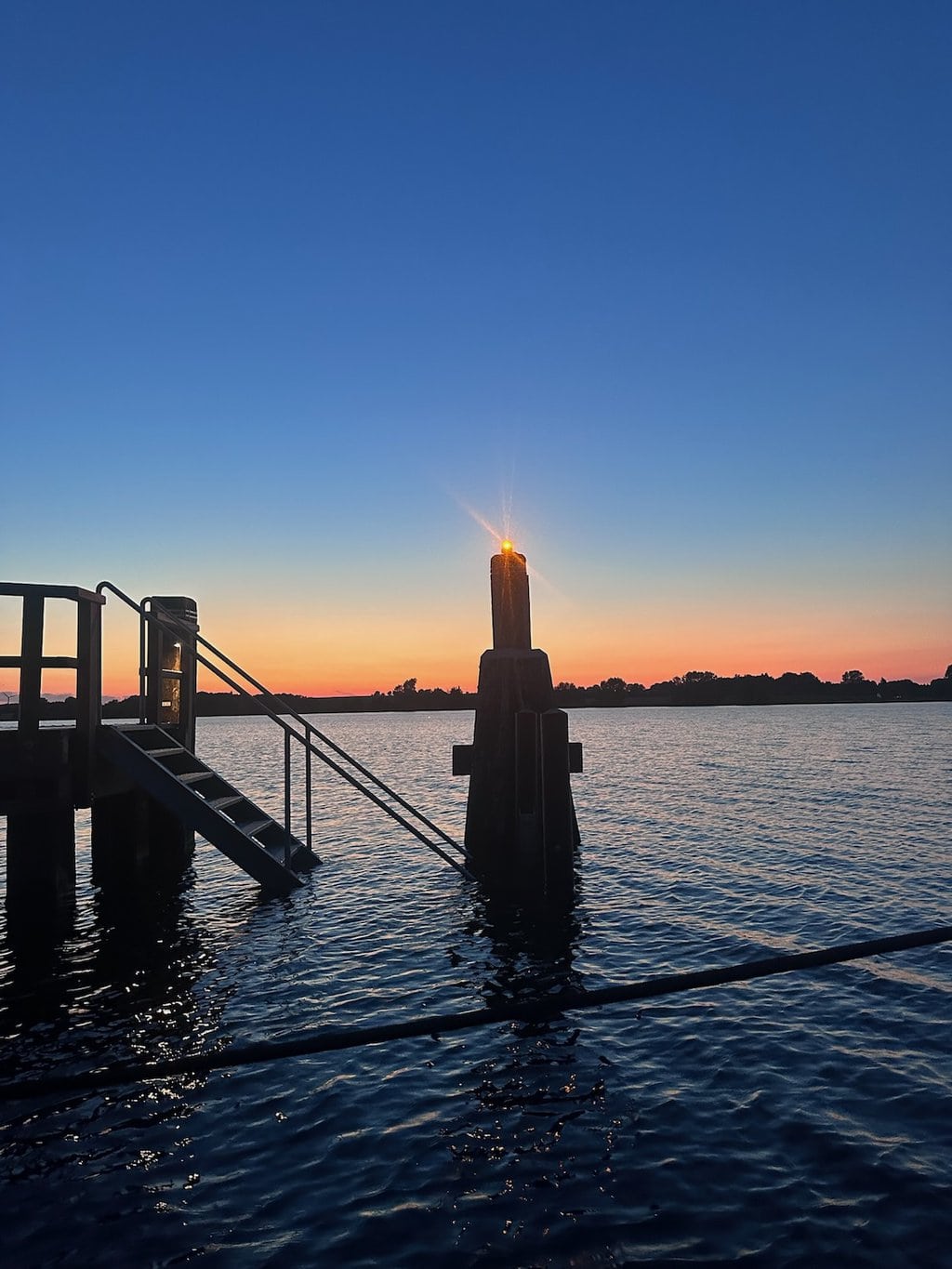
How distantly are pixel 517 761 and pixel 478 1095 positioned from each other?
6.65m

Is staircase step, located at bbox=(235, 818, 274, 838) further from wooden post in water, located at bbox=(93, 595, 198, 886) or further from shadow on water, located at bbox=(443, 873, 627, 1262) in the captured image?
shadow on water, located at bbox=(443, 873, 627, 1262)

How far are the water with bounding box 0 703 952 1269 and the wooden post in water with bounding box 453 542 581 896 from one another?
83 centimetres

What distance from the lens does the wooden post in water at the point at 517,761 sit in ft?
42.9

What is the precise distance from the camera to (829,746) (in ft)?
225

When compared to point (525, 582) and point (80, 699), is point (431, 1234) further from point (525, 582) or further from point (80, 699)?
point (525, 582)

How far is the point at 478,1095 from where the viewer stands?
6.70m

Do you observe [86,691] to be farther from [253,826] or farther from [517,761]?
[517,761]

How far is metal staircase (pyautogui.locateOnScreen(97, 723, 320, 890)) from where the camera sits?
11523 millimetres

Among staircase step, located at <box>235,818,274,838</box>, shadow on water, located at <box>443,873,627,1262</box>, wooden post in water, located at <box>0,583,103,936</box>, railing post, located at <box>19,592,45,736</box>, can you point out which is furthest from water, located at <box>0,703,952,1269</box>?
railing post, located at <box>19,592,45,736</box>

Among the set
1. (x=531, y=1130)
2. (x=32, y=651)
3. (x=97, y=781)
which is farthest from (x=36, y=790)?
(x=531, y=1130)

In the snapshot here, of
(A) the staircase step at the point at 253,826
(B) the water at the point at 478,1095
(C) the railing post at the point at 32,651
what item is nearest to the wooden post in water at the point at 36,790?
(C) the railing post at the point at 32,651

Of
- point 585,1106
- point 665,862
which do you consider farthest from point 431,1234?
point 665,862

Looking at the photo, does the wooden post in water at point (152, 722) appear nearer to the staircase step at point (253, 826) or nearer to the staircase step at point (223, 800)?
the staircase step at point (223, 800)

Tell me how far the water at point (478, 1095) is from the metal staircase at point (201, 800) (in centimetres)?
85
